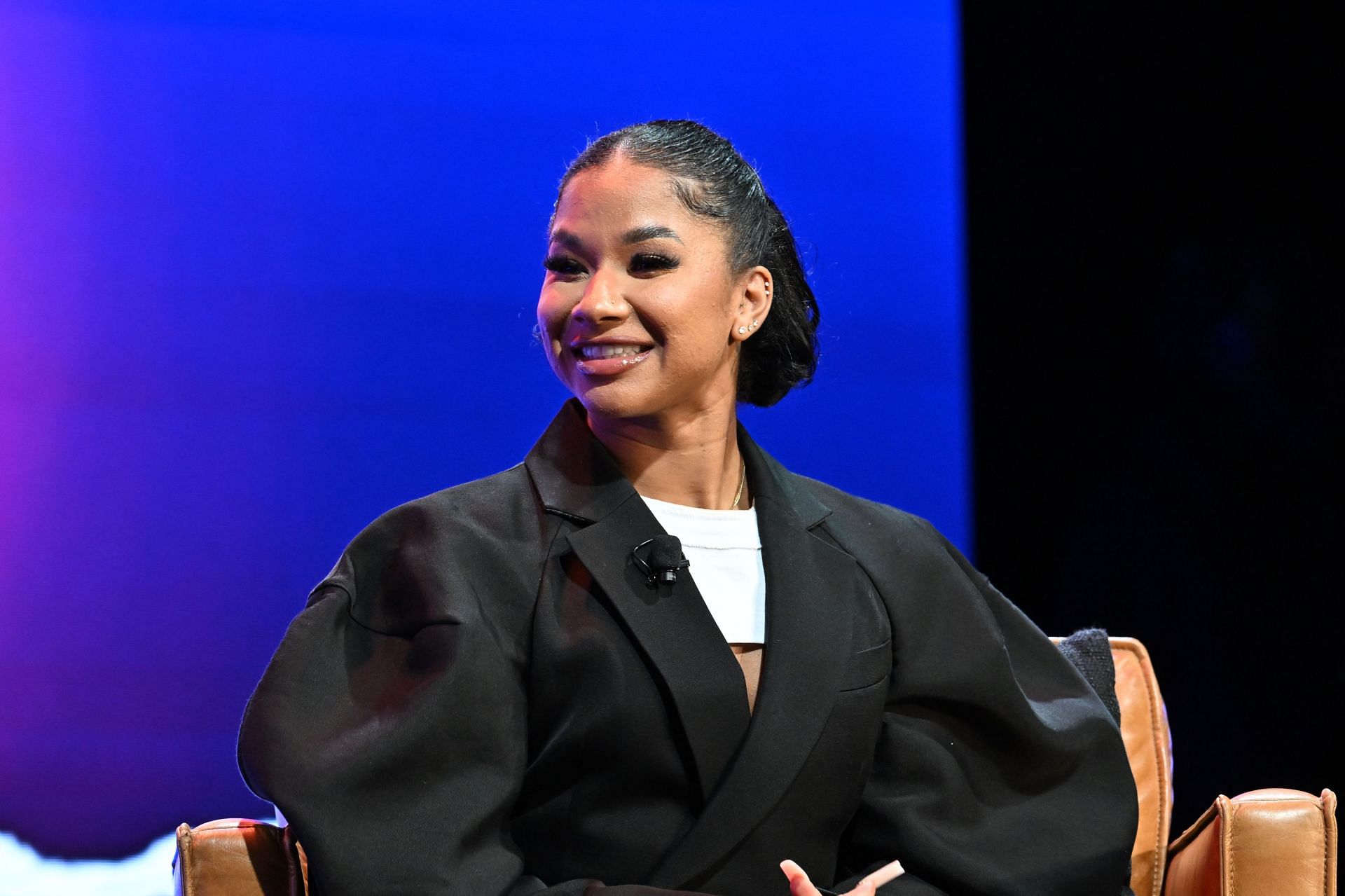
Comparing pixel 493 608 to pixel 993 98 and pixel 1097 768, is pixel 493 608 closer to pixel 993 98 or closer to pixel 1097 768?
pixel 1097 768

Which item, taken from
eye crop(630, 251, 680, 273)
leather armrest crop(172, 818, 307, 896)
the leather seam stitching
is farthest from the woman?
the leather seam stitching

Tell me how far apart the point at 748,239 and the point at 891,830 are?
0.73 meters

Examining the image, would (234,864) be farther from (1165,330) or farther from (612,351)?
(1165,330)

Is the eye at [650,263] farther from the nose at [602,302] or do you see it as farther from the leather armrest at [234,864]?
the leather armrest at [234,864]

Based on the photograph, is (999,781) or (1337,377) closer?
(999,781)

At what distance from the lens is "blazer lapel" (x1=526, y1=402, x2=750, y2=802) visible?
1485 mm

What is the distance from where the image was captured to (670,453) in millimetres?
1683

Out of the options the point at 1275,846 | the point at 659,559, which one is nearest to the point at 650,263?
the point at 659,559

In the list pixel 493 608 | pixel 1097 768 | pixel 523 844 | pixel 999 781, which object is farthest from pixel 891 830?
pixel 493 608

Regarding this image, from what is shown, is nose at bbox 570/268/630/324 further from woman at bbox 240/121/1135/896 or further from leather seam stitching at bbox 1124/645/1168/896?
leather seam stitching at bbox 1124/645/1168/896

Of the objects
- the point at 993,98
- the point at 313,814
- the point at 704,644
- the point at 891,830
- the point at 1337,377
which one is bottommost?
the point at 891,830

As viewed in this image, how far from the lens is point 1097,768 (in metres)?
1.72

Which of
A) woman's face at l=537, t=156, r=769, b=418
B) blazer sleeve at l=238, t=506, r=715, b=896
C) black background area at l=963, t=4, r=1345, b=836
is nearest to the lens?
blazer sleeve at l=238, t=506, r=715, b=896

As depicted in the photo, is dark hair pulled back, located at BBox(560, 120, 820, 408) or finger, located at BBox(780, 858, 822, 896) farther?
dark hair pulled back, located at BBox(560, 120, 820, 408)
